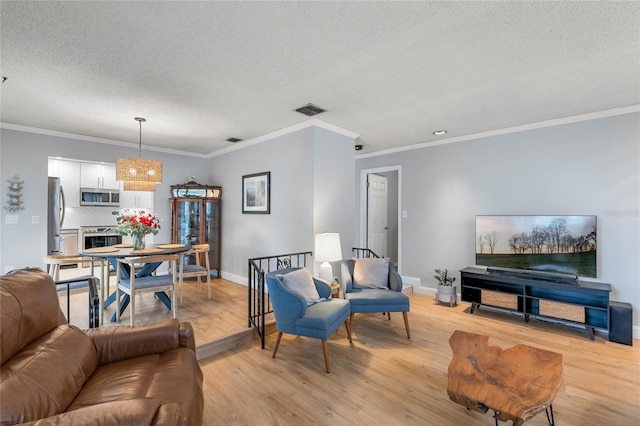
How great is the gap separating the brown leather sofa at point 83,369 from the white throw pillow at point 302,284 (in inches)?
41.2

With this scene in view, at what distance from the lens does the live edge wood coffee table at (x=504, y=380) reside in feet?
5.03

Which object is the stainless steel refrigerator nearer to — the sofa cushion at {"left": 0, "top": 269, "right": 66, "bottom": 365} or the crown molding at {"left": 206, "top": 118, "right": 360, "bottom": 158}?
the crown molding at {"left": 206, "top": 118, "right": 360, "bottom": 158}

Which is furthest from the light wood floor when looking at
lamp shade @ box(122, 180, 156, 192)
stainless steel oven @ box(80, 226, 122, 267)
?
stainless steel oven @ box(80, 226, 122, 267)

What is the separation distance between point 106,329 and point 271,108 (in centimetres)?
257

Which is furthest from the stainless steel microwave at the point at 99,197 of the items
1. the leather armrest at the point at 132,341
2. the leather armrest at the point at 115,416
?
the leather armrest at the point at 115,416

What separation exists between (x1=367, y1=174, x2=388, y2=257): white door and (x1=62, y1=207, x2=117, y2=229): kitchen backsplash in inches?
211

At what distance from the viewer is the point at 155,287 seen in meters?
3.16

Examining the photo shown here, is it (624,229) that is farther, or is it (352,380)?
(624,229)

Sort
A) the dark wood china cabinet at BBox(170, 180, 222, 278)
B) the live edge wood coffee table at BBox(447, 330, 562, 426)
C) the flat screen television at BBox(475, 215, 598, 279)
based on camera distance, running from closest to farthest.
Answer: the live edge wood coffee table at BBox(447, 330, 562, 426) < the flat screen television at BBox(475, 215, 598, 279) < the dark wood china cabinet at BBox(170, 180, 222, 278)

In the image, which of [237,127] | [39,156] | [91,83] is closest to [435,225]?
[237,127]

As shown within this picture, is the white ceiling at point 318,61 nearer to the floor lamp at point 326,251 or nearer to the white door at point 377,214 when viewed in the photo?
the floor lamp at point 326,251

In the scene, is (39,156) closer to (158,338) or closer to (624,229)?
(158,338)

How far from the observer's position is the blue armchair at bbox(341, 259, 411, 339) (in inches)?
123

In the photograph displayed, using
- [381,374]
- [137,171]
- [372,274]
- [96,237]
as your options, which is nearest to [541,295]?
[372,274]
